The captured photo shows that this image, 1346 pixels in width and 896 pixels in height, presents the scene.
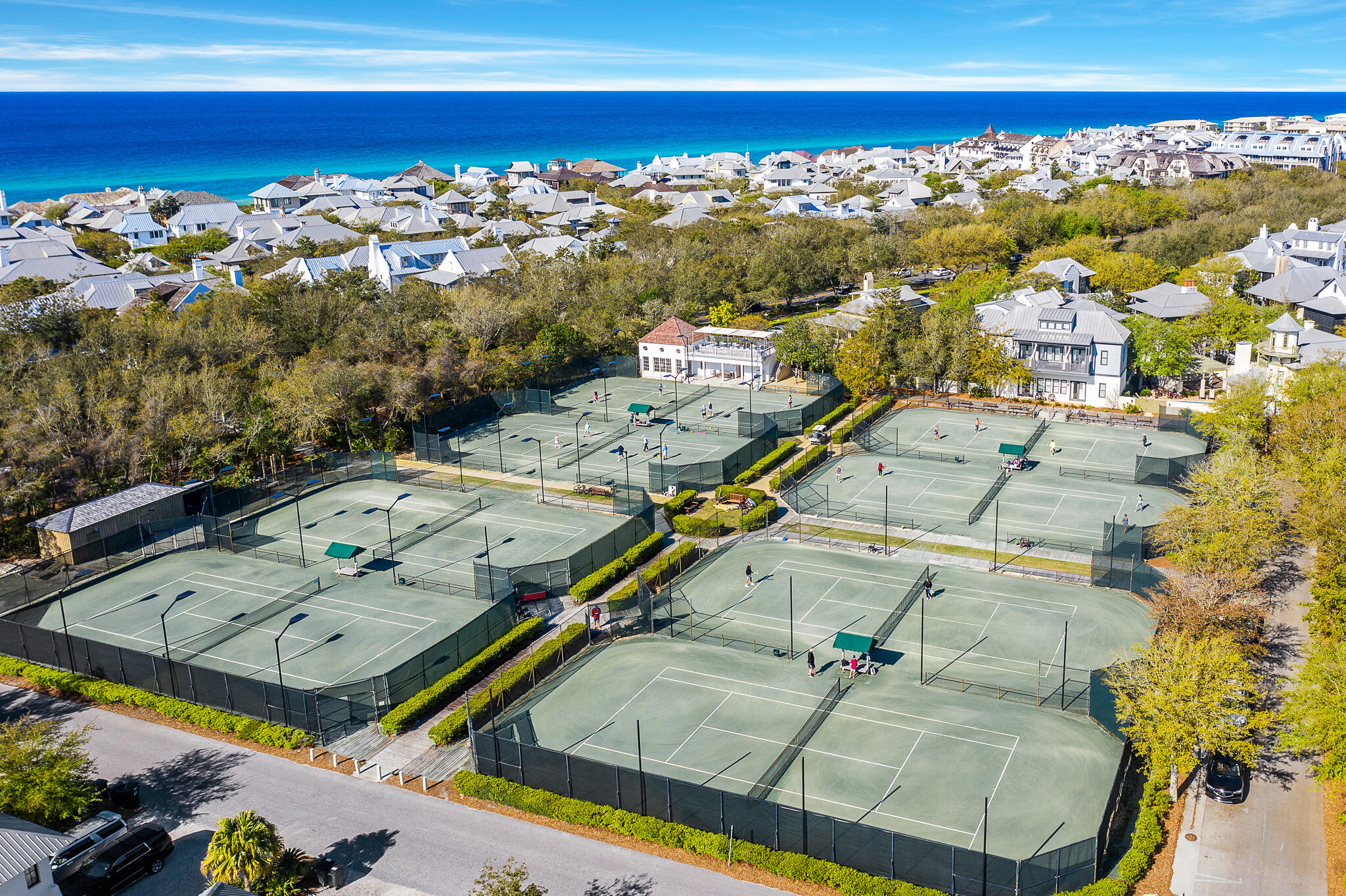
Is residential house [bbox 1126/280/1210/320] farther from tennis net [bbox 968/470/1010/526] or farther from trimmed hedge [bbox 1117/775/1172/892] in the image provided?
trimmed hedge [bbox 1117/775/1172/892]

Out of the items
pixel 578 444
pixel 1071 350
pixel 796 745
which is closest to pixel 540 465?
pixel 578 444

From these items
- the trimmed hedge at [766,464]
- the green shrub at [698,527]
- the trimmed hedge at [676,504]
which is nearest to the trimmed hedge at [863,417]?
the trimmed hedge at [766,464]

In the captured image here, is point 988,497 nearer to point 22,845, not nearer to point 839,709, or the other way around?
point 839,709

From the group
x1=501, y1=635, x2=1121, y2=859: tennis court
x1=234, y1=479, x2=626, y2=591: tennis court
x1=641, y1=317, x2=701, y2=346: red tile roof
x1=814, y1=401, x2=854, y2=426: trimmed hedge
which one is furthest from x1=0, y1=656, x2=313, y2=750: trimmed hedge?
x1=641, y1=317, x2=701, y2=346: red tile roof

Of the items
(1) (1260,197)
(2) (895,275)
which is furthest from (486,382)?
(1) (1260,197)

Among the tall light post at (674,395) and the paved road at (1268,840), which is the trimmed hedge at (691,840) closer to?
the paved road at (1268,840)

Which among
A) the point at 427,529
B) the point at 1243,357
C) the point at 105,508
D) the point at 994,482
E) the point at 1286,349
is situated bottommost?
the point at 994,482

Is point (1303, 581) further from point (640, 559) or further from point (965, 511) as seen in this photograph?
point (640, 559)
